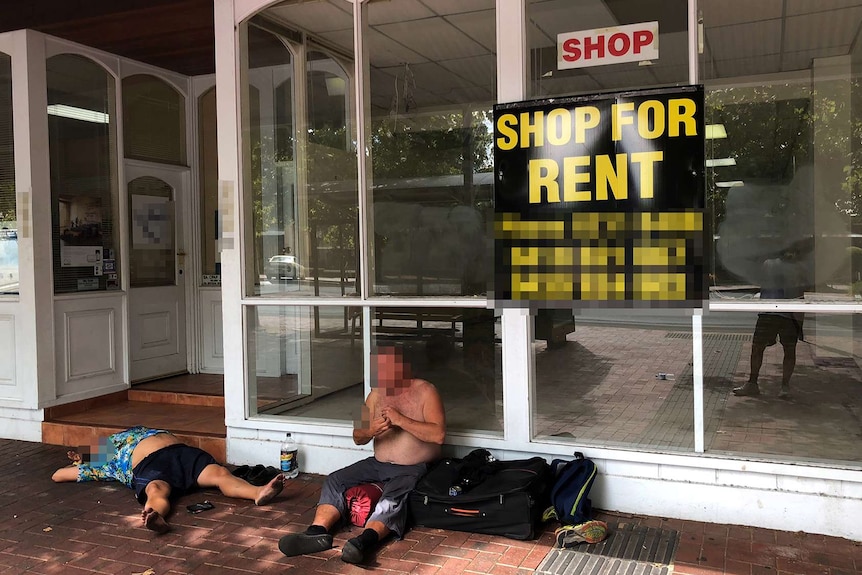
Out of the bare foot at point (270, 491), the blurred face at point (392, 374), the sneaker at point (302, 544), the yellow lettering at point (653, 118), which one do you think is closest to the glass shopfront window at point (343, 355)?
the blurred face at point (392, 374)

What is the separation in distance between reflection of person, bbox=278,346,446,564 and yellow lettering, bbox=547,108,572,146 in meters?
1.54

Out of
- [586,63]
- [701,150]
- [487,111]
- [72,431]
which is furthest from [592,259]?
[72,431]

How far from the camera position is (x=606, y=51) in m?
3.89

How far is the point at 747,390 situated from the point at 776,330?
90 cm

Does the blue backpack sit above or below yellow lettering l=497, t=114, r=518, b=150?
below

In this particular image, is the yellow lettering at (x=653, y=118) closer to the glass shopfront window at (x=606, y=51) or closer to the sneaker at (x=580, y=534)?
the glass shopfront window at (x=606, y=51)

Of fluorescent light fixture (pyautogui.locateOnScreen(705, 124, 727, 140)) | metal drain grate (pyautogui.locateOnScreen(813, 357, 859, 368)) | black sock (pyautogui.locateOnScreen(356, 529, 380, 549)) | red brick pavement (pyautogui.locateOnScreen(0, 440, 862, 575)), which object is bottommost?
red brick pavement (pyautogui.locateOnScreen(0, 440, 862, 575))

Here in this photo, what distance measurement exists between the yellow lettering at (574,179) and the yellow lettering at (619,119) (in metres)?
0.20

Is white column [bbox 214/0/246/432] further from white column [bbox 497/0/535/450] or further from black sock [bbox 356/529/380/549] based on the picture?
white column [bbox 497/0/535/450]

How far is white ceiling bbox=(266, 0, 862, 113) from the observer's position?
13.0ft

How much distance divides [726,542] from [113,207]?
18.1ft

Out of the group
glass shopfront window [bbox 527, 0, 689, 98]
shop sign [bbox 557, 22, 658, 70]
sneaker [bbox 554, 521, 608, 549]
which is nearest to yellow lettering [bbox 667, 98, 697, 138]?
glass shopfront window [bbox 527, 0, 689, 98]

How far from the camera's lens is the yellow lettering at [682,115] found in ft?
→ 11.7

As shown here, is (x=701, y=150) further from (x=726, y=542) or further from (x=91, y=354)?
(x=91, y=354)
